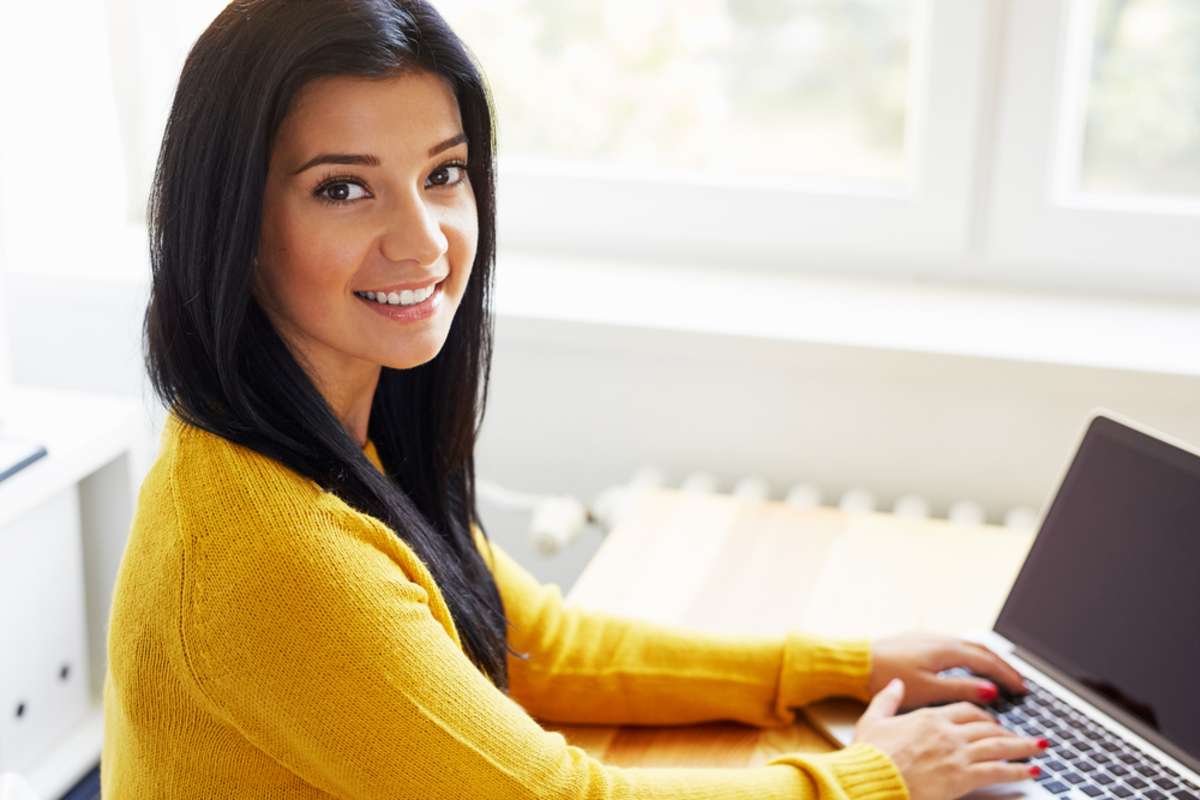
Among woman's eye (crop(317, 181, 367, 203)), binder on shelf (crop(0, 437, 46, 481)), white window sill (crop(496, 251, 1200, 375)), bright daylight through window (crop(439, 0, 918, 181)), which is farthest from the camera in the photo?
bright daylight through window (crop(439, 0, 918, 181))

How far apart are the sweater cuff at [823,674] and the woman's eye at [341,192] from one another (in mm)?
552

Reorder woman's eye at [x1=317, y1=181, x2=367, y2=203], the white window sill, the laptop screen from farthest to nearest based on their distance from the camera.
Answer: the white window sill, the laptop screen, woman's eye at [x1=317, y1=181, x2=367, y2=203]

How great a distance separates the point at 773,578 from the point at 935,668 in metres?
0.27

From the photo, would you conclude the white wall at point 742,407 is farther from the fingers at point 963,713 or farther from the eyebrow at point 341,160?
the eyebrow at point 341,160

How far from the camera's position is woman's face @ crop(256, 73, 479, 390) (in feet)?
3.34

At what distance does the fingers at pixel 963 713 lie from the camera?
3.83ft

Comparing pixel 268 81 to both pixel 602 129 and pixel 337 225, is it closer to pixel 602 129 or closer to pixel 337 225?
pixel 337 225

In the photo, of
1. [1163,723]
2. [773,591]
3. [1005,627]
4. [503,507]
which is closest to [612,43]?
[503,507]

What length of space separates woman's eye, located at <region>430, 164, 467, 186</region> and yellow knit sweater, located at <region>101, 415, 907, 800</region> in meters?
0.28

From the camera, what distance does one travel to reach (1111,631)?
3.97 feet

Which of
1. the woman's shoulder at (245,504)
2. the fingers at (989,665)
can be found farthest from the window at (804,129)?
the woman's shoulder at (245,504)

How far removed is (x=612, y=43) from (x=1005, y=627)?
43.2 inches

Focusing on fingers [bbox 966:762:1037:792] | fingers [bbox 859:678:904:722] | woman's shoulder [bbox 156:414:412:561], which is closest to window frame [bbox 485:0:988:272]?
fingers [bbox 859:678:904:722]

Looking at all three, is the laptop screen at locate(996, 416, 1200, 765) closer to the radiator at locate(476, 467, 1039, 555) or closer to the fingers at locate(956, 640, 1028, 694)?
the fingers at locate(956, 640, 1028, 694)
